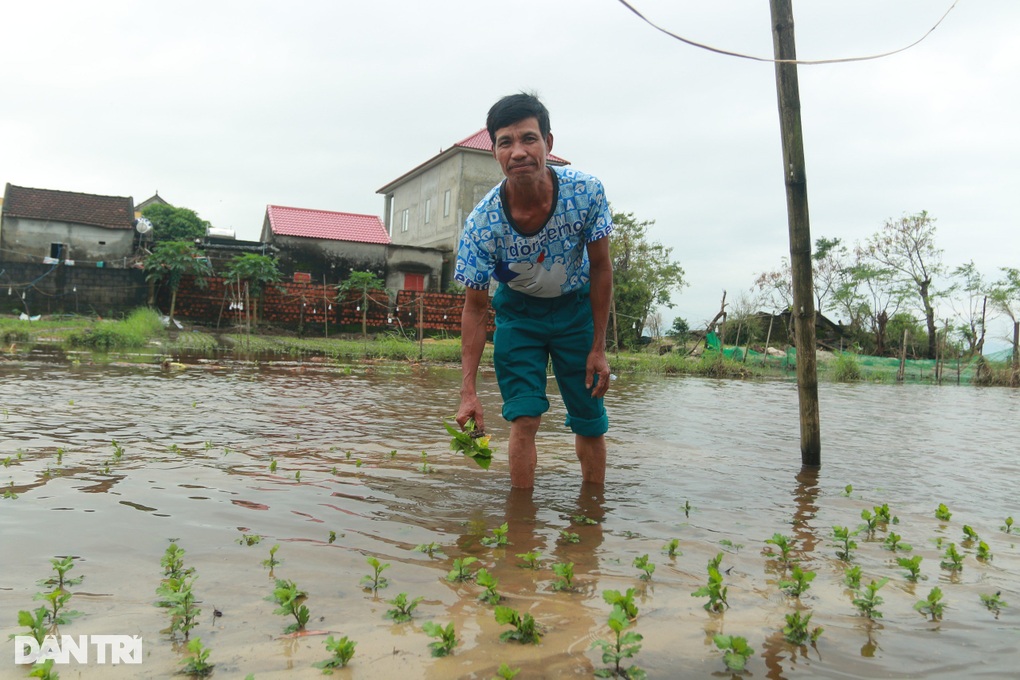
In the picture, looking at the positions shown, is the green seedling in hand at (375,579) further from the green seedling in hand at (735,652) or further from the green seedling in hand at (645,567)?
the green seedling in hand at (735,652)

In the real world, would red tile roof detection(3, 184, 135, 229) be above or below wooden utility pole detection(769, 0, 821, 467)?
above

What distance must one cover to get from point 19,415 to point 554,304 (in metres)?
3.87

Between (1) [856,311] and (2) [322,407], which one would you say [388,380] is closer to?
(2) [322,407]

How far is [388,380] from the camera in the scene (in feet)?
32.6

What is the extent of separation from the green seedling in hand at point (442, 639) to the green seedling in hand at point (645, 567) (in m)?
0.77

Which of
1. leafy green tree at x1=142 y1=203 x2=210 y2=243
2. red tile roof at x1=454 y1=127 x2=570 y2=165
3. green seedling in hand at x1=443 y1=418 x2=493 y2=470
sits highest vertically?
red tile roof at x1=454 y1=127 x2=570 y2=165

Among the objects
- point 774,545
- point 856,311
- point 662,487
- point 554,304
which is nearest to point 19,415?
point 554,304

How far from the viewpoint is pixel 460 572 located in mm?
2207

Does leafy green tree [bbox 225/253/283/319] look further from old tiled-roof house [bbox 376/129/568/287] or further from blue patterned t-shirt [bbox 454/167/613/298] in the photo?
blue patterned t-shirt [bbox 454/167/613/298]

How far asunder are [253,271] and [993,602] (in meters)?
22.7

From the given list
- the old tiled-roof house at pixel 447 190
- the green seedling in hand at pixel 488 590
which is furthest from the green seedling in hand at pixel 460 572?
the old tiled-roof house at pixel 447 190

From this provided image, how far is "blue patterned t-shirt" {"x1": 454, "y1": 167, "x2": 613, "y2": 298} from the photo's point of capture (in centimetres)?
328

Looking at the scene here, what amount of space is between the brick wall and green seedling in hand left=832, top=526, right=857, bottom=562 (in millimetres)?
23439

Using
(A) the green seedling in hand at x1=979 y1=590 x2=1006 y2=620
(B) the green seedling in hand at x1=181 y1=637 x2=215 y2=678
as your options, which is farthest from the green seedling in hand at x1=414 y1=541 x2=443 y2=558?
(A) the green seedling in hand at x1=979 y1=590 x2=1006 y2=620
